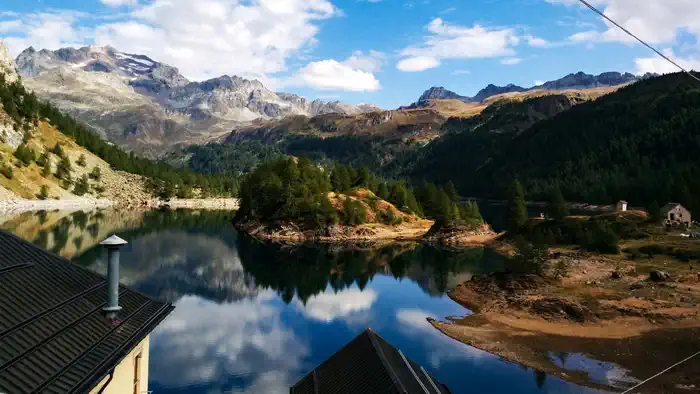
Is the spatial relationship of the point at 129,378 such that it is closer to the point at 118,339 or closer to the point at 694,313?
the point at 118,339

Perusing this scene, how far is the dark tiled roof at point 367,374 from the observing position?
1922 centimetres

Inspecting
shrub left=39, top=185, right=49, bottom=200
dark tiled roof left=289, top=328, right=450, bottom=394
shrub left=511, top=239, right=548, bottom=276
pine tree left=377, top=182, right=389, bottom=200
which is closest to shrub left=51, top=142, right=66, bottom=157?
shrub left=39, top=185, right=49, bottom=200

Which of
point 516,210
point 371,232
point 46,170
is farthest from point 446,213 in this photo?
point 46,170

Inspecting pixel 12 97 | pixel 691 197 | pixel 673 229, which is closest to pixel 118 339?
pixel 673 229

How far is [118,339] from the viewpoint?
14.8 meters

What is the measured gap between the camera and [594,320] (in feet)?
176

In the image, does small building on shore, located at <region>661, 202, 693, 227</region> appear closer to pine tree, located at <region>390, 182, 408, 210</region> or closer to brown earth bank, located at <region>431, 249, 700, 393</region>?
brown earth bank, located at <region>431, 249, 700, 393</region>

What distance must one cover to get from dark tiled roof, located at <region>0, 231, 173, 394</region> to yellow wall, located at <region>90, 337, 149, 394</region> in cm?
95

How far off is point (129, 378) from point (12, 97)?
21929 centimetres

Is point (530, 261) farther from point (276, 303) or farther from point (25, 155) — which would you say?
point (25, 155)

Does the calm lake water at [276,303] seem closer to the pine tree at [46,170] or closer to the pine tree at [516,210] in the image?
the pine tree at [516,210]

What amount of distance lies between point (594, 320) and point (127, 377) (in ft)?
170

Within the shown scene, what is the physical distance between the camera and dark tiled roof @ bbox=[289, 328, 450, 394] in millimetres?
19219

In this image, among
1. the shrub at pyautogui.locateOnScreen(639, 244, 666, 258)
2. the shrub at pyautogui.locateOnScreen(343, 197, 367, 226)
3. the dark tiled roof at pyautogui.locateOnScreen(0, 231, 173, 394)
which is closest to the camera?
the dark tiled roof at pyautogui.locateOnScreen(0, 231, 173, 394)
